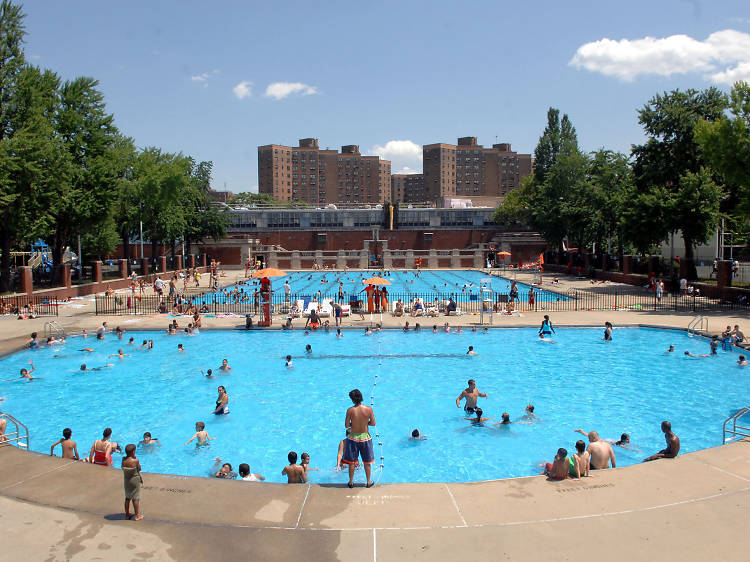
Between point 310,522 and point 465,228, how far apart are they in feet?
278

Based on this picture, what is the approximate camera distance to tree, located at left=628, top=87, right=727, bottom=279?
37.0 m

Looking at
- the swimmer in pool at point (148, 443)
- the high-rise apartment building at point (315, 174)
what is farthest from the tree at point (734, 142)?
the high-rise apartment building at point (315, 174)

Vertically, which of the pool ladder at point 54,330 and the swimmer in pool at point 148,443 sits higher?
the pool ladder at point 54,330

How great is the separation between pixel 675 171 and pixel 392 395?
1364 inches

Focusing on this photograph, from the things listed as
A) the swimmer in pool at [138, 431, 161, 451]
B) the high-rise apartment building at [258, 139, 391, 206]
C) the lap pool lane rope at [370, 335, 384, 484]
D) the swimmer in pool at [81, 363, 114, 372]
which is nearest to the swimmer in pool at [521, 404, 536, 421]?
the lap pool lane rope at [370, 335, 384, 484]

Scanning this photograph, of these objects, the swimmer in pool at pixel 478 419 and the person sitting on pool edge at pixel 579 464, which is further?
the swimmer in pool at pixel 478 419

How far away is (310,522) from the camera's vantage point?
24.3 feet

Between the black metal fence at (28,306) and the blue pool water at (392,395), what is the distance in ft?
26.8

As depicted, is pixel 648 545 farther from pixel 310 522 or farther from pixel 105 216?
pixel 105 216

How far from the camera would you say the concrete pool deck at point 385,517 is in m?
6.72

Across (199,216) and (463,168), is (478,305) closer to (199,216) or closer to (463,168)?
(199,216)

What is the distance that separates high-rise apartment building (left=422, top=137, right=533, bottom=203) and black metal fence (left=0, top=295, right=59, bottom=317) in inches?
6023

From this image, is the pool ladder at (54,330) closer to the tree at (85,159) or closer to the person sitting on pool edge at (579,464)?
the tree at (85,159)

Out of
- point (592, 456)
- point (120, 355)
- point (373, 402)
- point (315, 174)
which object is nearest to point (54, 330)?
point (120, 355)
